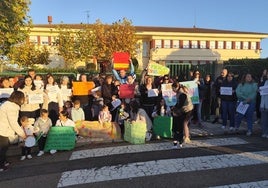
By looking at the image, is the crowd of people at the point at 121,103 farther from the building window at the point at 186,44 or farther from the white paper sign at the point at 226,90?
the building window at the point at 186,44

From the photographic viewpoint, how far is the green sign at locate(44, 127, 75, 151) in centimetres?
891

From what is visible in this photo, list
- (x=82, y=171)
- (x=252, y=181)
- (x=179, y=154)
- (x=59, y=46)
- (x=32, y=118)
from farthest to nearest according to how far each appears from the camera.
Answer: (x=59, y=46), (x=32, y=118), (x=179, y=154), (x=82, y=171), (x=252, y=181)

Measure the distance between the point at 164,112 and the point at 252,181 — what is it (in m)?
4.68

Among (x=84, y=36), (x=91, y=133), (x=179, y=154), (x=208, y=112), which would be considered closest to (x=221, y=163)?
(x=179, y=154)

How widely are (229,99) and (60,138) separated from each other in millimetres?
5833

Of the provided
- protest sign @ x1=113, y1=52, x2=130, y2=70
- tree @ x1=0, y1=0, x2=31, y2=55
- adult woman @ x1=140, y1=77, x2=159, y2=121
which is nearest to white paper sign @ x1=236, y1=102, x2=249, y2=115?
adult woman @ x1=140, y1=77, x2=159, y2=121

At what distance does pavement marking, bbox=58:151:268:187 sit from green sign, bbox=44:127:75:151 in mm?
1927

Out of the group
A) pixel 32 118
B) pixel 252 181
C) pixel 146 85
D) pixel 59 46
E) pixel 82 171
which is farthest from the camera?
pixel 59 46

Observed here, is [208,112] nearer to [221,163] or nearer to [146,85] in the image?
[146,85]

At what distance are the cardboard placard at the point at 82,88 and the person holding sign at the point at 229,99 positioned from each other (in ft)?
15.0

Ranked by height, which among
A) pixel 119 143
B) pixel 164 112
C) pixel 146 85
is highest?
pixel 146 85

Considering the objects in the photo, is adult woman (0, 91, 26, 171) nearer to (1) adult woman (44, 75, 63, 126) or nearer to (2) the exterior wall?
(1) adult woman (44, 75, 63, 126)

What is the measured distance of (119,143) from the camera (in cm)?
992

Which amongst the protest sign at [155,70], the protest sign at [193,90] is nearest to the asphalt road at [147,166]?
the protest sign at [193,90]
